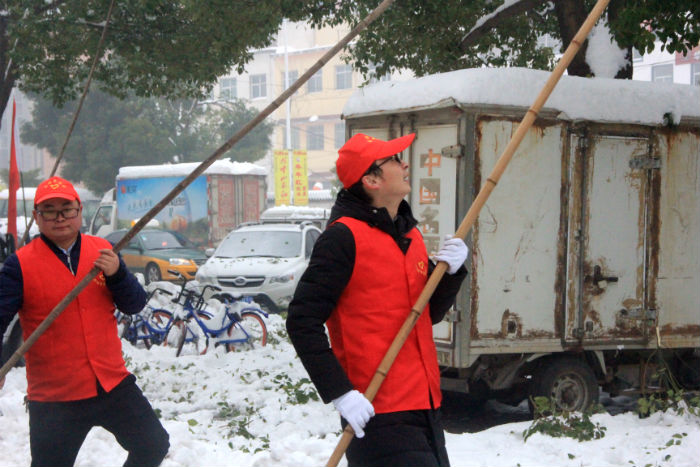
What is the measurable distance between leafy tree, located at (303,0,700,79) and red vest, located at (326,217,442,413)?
712cm

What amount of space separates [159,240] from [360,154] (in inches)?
804

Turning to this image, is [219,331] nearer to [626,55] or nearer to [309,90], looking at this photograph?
[626,55]

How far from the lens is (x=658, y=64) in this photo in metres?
47.2

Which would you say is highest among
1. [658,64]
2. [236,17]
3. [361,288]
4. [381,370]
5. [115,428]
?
[658,64]

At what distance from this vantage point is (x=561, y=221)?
7738 mm

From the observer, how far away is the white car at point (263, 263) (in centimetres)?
1525

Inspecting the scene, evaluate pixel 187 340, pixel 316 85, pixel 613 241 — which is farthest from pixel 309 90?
pixel 613 241

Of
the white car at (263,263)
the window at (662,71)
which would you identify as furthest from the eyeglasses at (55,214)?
the window at (662,71)

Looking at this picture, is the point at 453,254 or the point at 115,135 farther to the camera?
the point at 115,135

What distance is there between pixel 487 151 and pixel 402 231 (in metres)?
4.20

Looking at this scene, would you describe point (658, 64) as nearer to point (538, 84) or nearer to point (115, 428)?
point (538, 84)

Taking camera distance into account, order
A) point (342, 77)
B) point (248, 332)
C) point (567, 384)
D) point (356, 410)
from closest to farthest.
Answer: point (356, 410) < point (567, 384) < point (248, 332) < point (342, 77)

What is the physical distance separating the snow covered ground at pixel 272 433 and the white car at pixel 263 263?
5405 mm

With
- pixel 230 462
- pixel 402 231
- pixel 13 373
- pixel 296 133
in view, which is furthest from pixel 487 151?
pixel 296 133
